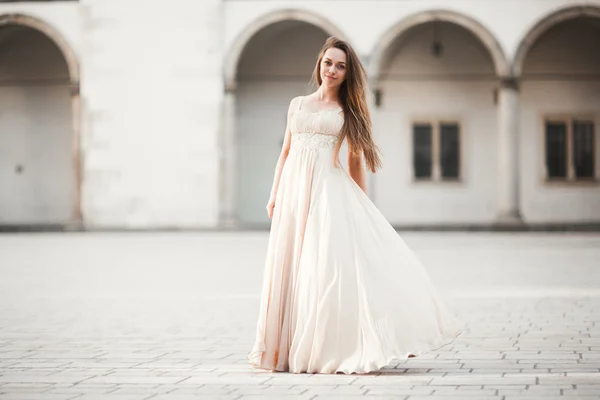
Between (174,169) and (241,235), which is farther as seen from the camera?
(174,169)

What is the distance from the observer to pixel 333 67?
21.5 feet

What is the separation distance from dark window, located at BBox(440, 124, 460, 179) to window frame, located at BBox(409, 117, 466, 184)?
0.05m

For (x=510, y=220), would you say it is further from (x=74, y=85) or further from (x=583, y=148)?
(x=74, y=85)

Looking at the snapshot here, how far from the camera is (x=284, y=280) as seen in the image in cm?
639

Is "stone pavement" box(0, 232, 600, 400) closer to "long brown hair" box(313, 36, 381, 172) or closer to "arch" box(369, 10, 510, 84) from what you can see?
"long brown hair" box(313, 36, 381, 172)

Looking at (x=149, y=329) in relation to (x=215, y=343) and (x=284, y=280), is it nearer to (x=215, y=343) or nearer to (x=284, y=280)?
(x=215, y=343)

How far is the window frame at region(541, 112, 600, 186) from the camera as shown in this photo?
2933cm

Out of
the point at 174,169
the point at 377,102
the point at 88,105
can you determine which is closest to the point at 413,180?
the point at 377,102

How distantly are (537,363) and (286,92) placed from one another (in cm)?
2426

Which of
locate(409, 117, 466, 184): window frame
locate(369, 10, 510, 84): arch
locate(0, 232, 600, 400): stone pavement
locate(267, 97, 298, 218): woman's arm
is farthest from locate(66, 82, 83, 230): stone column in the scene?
locate(267, 97, 298, 218): woman's arm

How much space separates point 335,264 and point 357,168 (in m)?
0.77

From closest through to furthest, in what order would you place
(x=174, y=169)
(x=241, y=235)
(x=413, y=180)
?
(x=241, y=235) → (x=174, y=169) → (x=413, y=180)

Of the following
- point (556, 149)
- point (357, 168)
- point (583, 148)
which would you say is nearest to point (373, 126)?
point (556, 149)

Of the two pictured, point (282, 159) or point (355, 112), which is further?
point (282, 159)
